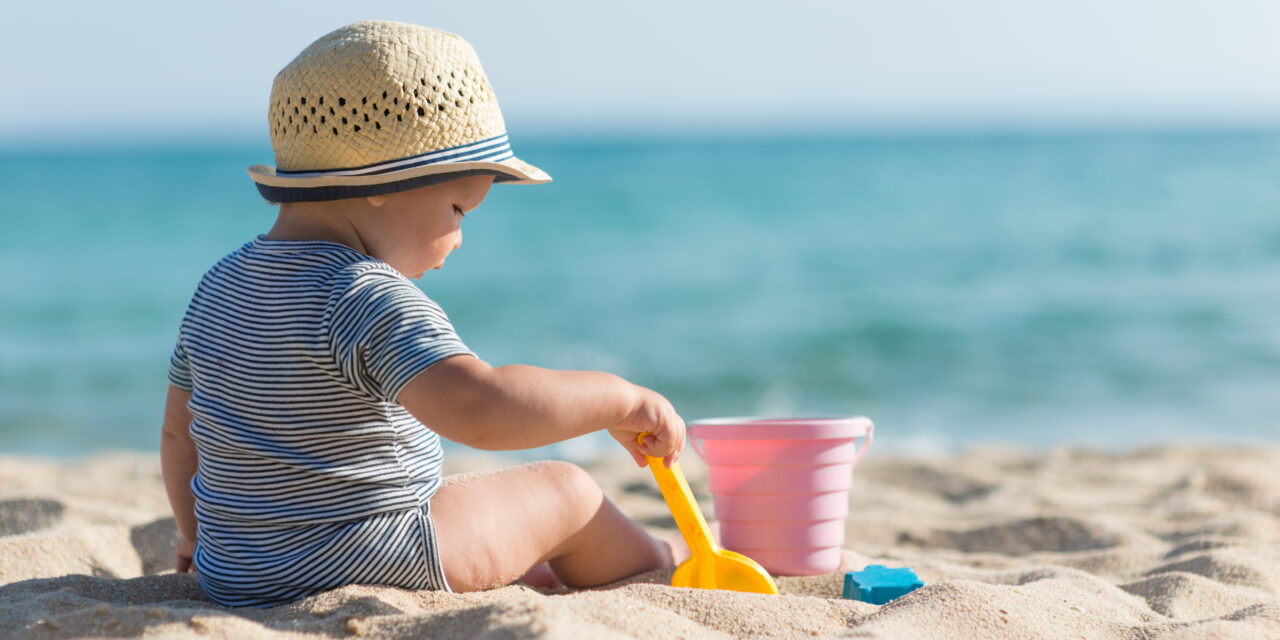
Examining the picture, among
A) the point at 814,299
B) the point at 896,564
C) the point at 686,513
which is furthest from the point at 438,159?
the point at 814,299

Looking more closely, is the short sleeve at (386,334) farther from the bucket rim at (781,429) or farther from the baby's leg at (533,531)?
the bucket rim at (781,429)

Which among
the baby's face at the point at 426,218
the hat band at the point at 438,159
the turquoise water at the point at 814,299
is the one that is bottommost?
the turquoise water at the point at 814,299

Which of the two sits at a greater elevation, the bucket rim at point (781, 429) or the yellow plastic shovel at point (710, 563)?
the bucket rim at point (781, 429)

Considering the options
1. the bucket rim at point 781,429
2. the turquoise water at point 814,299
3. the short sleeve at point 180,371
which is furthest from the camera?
the turquoise water at point 814,299

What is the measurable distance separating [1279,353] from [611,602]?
20.9 ft

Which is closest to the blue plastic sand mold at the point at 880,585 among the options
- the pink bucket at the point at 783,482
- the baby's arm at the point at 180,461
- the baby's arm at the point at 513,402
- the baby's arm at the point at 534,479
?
the pink bucket at the point at 783,482

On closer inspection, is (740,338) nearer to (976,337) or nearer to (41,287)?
(976,337)

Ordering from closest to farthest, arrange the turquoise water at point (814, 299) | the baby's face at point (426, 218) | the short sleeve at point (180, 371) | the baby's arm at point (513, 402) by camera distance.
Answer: the baby's arm at point (513, 402), the baby's face at point (426, 218), the short sleeve at point (180, 371), the turquoise water at point (814, 299)

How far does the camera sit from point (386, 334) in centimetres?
149

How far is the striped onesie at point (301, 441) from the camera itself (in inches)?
62.7

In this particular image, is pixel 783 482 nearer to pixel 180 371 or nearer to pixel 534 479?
pixel 534 479

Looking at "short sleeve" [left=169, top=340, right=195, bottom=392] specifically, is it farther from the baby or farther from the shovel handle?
the shovel handle

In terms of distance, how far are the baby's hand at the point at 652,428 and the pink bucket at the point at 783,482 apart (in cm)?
35

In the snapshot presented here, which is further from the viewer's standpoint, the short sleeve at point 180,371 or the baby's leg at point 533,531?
the short sleeve at point 180,371
